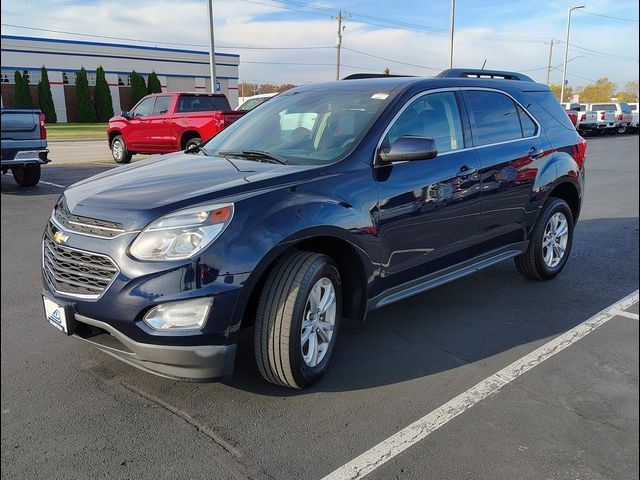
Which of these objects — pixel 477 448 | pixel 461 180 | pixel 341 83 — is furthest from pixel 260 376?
pixel 341 83

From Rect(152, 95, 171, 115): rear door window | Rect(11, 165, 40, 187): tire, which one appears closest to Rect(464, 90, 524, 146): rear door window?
Rect(11, 165, 40, 187): tire

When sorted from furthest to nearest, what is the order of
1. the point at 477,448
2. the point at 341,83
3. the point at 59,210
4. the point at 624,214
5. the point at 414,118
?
the point at 624,214
the point at 341,83
the point at 414,118
the point at 59,210
the point at 477,448

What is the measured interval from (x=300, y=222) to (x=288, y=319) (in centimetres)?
53

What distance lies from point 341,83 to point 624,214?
21.2ft

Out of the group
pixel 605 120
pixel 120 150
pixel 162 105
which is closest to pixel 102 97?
pixel 120 150

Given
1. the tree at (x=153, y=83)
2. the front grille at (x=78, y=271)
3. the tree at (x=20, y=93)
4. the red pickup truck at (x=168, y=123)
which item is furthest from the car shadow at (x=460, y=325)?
the tree at (x=153, y=83)

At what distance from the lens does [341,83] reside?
455 centimetres

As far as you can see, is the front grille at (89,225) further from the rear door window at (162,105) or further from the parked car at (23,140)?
the rear door window at (162,105)

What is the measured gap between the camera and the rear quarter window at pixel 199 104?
1512cm

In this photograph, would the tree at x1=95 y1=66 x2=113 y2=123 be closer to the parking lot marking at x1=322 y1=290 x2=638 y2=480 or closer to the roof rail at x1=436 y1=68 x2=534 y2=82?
the roof rail at x1=436 y1=68 x2=534 y2=82

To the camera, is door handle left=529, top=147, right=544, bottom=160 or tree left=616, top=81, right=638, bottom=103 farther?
door handle left=529, top=147, right=544, bottom=160

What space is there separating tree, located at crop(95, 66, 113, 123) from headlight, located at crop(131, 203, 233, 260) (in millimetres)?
46966

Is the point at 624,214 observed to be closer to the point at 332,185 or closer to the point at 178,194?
the point at 332,185

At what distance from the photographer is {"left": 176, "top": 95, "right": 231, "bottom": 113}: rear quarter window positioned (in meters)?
15.1
